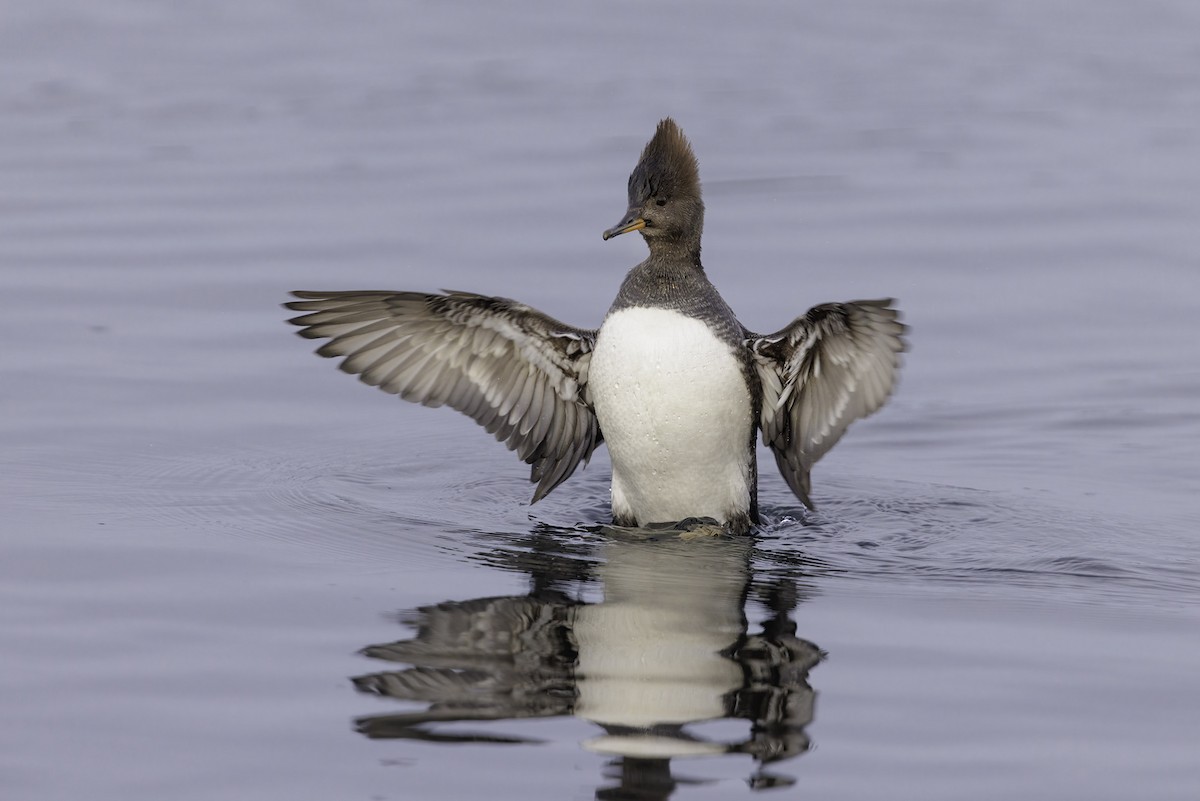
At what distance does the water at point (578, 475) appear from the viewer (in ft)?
16.8

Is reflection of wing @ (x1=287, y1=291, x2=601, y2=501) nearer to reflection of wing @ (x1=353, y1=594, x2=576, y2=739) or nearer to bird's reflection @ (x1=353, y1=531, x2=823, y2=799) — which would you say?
bird's reflection @ (x1=353, y1=531, x2=823, y2=799)

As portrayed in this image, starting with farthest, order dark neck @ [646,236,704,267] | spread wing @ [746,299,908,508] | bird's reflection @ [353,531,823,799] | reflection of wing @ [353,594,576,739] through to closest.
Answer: dark neck @ [646,236,704,267]
spread wing @ [746,299,908,508]
reflection of wing @ [353,594,576,739]
bird's reflection @ [353,531,823,799]

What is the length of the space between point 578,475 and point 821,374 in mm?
1805

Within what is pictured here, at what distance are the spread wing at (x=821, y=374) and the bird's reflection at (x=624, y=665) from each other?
0.78 m

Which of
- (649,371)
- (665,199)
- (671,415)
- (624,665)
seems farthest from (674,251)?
(624,665)

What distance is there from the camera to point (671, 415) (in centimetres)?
742

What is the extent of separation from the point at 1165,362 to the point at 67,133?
9186 millimetres

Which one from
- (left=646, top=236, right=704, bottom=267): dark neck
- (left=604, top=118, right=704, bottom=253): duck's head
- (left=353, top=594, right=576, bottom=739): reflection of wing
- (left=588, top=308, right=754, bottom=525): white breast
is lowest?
(left=353, top=594, right=576, bottom=739): reflection of wing

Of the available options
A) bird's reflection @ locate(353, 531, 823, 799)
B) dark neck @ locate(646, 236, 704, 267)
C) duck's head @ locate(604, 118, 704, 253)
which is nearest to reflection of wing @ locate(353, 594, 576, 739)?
bird's reflection @ locate(353, 531, 823, 799)

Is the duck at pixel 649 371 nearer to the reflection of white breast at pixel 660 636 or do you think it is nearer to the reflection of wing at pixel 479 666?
the reflection of white breast at pixel 660 636

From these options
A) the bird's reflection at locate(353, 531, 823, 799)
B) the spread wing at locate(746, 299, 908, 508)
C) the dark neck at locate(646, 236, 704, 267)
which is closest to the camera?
the bird's reflection at locate(353, 531, 823, 799)

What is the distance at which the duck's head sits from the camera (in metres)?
7.70

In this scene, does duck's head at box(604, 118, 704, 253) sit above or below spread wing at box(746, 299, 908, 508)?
above

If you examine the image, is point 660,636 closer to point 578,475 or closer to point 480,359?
point 480,359
